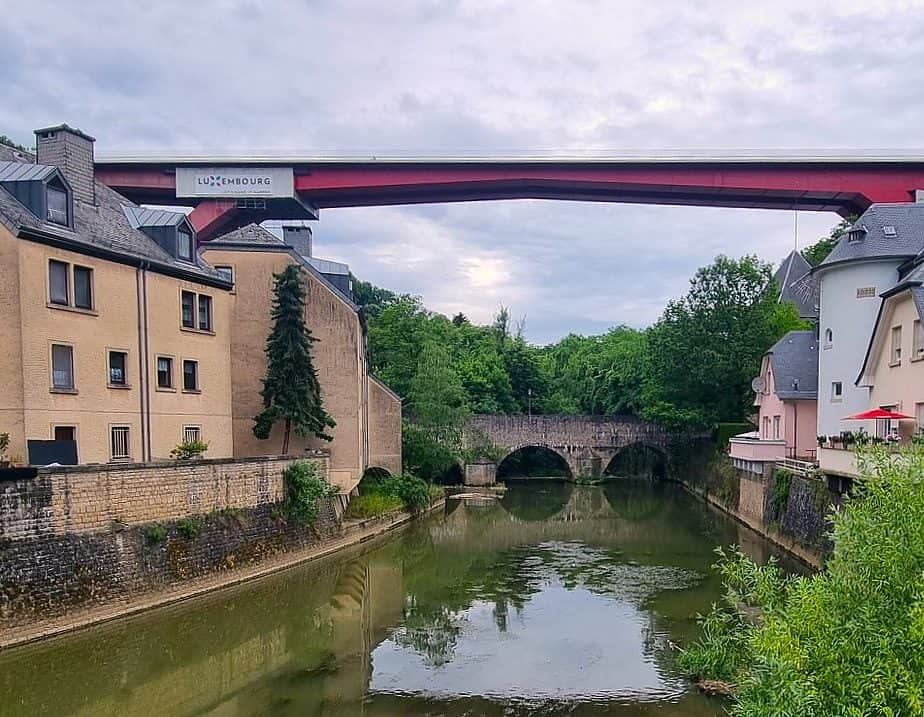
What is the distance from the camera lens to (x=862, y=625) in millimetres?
4648

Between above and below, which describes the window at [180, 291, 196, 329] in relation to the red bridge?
below

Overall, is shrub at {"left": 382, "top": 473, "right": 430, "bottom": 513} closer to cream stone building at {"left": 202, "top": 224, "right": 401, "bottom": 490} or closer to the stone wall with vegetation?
cream stone building at {"left": 202, "top": 224, "right": 401, "bottom": 490}

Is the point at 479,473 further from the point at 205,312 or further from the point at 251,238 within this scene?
the point at 205,312

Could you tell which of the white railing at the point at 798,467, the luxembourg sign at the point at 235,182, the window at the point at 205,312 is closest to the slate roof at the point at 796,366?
the white railing at the point at 798,467

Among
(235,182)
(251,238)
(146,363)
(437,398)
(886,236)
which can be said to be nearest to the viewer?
(146,363)

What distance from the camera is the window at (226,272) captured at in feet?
72.1

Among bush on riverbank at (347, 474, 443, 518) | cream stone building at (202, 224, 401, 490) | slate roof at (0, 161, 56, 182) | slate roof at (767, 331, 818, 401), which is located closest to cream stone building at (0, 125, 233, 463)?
slate roof at (0, 161, 56, 182)

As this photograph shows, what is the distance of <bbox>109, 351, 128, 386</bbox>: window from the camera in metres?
17.0

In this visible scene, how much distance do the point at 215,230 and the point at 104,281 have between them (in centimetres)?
1322

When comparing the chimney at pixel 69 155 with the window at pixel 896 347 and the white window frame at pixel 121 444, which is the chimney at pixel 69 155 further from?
the window at pixel 896 347

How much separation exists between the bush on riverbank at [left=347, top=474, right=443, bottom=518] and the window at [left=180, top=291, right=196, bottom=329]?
8.15 metres

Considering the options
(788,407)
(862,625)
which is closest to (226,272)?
(788,407)

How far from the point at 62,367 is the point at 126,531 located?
154 inches

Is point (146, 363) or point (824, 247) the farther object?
point (824, 247)
